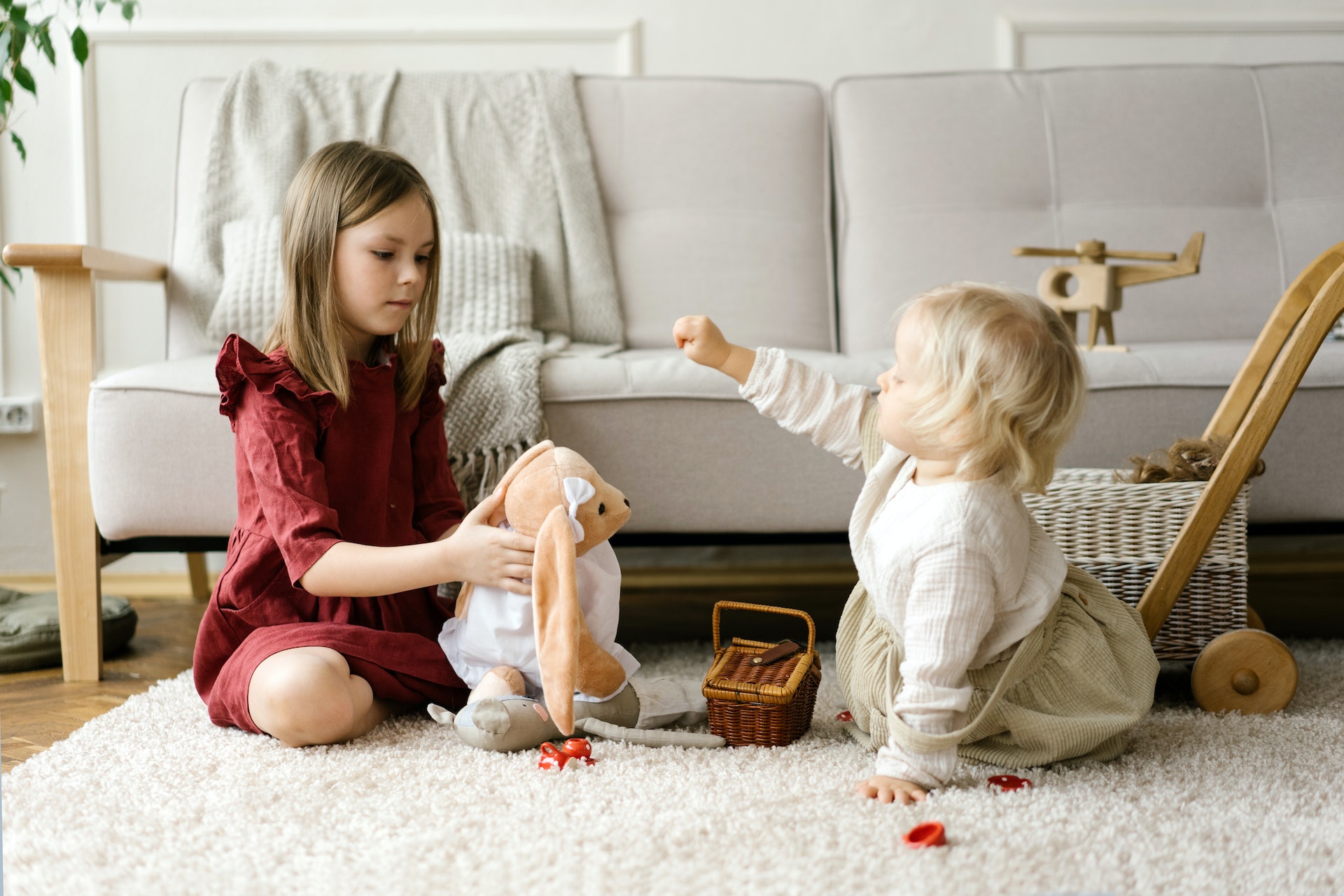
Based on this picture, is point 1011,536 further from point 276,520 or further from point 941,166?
point 941,166

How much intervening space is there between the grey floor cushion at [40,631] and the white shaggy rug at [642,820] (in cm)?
39

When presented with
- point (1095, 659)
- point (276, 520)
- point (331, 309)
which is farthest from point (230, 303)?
point (1095, 659)

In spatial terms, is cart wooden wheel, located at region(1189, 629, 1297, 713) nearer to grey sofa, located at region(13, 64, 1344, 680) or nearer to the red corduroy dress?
grey sofa, located at region(13, 64, 1344, 680)

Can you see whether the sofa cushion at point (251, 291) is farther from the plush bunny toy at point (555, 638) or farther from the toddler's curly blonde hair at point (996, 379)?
the toddler's curly blonde hair at point (996, 379)

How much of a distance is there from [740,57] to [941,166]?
493 mm

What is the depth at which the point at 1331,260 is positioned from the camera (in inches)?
48.3

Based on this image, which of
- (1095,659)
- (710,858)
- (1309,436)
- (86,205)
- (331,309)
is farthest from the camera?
(86,205)

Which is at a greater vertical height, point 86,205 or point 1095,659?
point 86,205

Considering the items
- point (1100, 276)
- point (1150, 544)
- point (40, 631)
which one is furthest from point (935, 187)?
point (40, 631)

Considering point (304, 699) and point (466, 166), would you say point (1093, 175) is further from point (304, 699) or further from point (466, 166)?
point (304, 699)

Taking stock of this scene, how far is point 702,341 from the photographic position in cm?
111

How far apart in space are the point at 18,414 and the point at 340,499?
117 centimetres

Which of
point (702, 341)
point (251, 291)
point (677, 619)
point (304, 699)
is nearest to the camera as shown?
point (304, 699)

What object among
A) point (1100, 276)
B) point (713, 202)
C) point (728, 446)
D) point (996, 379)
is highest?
point (713, 202)
